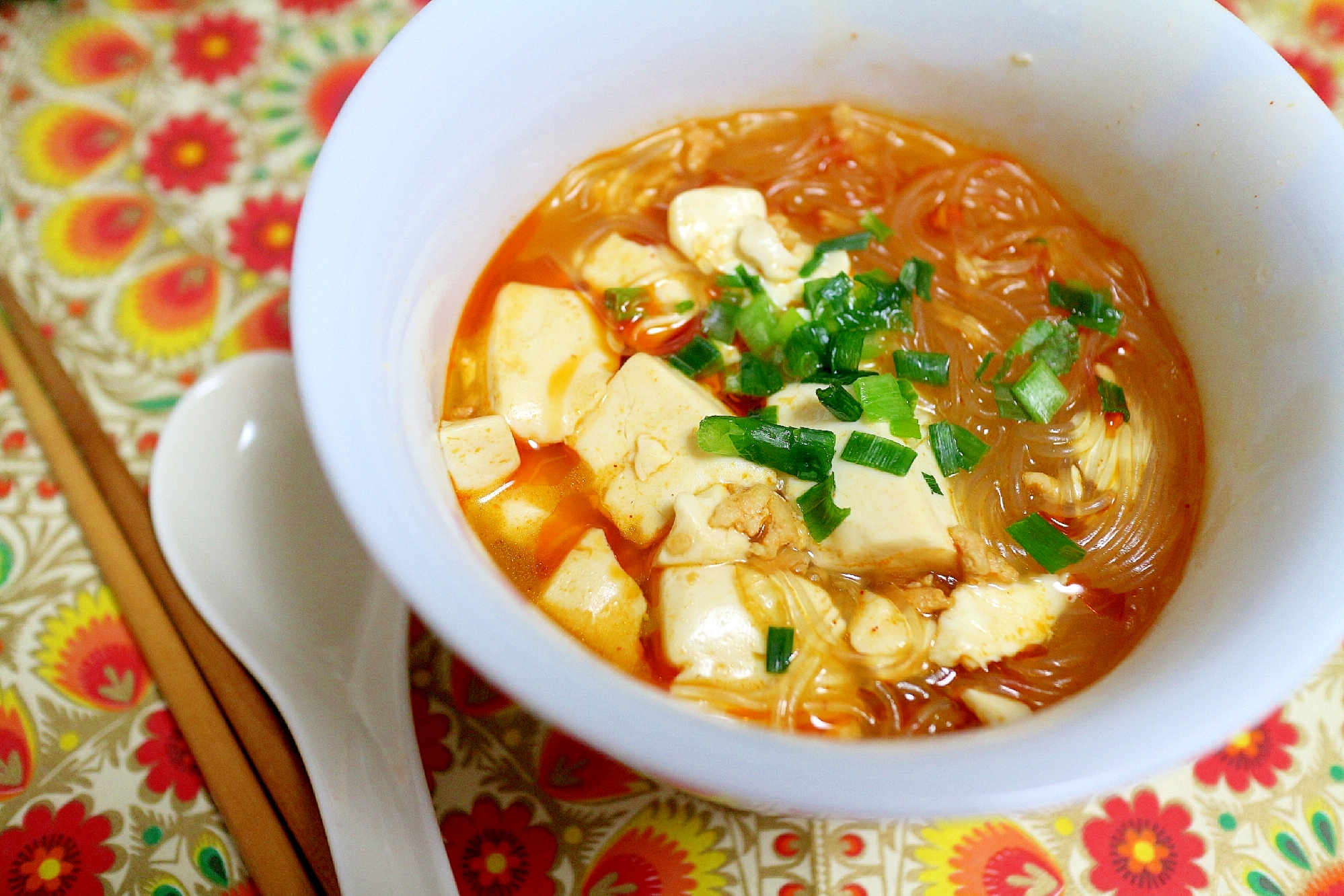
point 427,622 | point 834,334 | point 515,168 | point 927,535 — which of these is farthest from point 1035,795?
point 515,168

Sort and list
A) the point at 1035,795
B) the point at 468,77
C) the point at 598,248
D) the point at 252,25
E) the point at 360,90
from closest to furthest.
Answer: the point at 1035,795 → the point at 360,90 → the point at 468,77 → the point at 598,248 → the point at 252,25

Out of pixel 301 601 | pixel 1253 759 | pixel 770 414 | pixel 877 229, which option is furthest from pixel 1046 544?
pixel 301 601

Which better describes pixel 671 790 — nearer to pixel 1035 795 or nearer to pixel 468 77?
pixel 1035 795

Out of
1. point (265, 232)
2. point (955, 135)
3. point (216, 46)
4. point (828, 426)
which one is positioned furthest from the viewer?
point (216, 46)

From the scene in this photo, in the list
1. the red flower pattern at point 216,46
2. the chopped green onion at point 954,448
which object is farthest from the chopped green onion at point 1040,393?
the red flower pattern at point 216,46

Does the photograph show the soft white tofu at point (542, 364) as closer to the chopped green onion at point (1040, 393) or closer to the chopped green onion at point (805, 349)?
the chopped green onion at point (805, 349)

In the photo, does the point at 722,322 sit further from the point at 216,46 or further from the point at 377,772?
the point at 216,46
